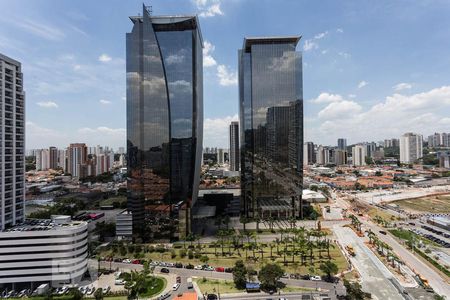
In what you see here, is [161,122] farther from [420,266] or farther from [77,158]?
[77,158]

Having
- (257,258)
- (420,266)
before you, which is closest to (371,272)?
(420,266)

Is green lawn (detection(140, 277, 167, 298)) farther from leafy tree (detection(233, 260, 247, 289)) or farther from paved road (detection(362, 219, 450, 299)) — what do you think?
paved road (detection(362, 219, 450, 299))

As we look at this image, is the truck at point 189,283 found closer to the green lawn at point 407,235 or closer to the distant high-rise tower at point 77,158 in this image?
the green lawn at point 407,235

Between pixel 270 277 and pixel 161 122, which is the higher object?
pixel 161 122

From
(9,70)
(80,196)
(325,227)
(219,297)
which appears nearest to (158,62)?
(9,70)

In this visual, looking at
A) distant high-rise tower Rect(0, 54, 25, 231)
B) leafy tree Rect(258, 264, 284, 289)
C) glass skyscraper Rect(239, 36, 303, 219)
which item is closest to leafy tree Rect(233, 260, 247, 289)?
leafy tree Rect(258, 264, 284, 289)
